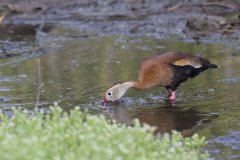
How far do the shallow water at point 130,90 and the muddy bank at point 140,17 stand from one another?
0.80m

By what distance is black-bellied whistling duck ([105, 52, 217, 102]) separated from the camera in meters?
9.94

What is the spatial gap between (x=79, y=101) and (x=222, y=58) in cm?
371

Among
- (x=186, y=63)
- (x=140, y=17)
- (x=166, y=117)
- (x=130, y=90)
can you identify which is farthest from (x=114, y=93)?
(x=140, y=17)

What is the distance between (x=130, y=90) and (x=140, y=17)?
7242 millimetres

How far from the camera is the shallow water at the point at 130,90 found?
870 cm

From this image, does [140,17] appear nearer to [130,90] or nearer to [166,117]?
[130,90]

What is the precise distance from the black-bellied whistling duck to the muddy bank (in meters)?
4.01

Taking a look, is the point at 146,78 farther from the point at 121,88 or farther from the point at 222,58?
the point at 222,58

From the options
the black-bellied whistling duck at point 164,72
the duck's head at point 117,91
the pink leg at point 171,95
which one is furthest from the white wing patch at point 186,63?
the duck's head at point 117,91

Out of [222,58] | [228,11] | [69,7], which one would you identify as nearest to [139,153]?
[222,58]

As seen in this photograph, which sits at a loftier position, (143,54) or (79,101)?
(143,54)

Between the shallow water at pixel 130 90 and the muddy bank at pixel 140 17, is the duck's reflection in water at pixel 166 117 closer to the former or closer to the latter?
the shallow water at pixel 130 90

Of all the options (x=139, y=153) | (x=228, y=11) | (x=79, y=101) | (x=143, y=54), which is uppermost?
(x=228, y=11)

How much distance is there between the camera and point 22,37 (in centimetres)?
1645
